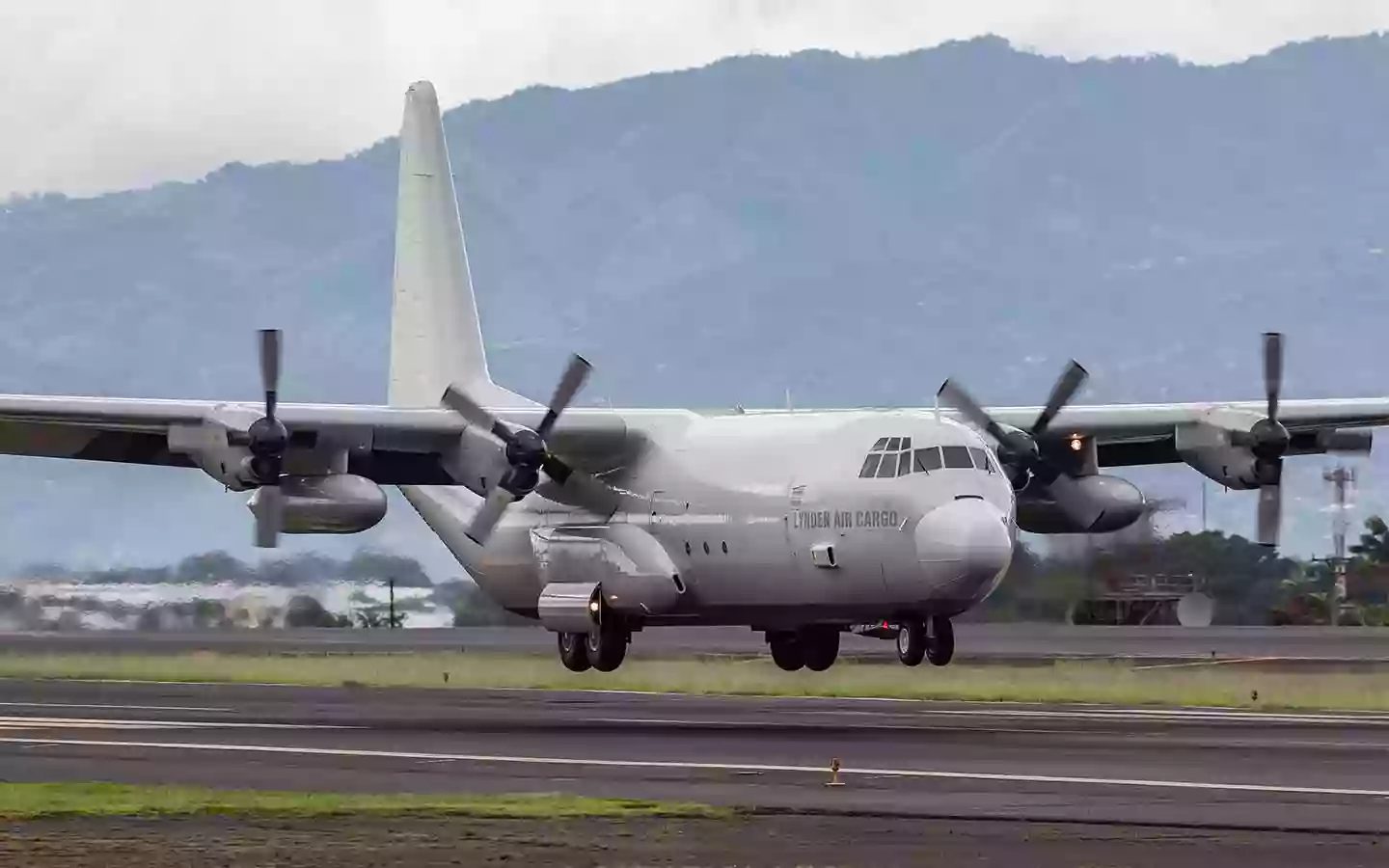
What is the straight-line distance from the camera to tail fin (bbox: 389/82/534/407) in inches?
1563

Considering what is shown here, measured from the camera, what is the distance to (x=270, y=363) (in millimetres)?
31906

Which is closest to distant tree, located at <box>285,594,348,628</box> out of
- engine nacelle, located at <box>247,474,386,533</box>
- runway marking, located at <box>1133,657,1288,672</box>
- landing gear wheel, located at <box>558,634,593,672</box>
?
landing gear wheel, located at <box>558,634,593,672</box>

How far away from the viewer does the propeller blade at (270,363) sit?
3117 centimetres

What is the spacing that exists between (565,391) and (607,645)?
3.85 meters

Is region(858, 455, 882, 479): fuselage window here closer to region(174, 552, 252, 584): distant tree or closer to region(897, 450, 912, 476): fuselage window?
region(897, 450, 912, 476): fuselage window

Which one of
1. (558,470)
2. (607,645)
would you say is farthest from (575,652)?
(558,470)

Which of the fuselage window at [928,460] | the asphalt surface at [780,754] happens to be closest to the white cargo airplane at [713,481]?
the fuselage window at [928,460]

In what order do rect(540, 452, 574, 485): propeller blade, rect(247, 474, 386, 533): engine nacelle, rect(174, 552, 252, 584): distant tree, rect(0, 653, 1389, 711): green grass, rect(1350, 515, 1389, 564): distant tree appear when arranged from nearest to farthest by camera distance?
rect(247, 474, 386, 533): engine nacelle
rect(540, 452, 574, 485): propeller blade
rect(0, 653, 1389, 711): green grass
rect(174, 552, 252, 584): distant tree
rect(1350, 515, 1389, 564): distant tree

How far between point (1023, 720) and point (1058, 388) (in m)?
6.40

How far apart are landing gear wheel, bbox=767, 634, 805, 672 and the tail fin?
692 centimetres

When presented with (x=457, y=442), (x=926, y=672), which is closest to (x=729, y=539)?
(x=457, y=442)

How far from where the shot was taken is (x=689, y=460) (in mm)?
33688

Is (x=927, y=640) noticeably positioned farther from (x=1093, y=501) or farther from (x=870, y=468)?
(x=1093, y=501)

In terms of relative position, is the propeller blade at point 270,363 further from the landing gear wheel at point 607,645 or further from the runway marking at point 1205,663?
the runway marking at point 1205,663
